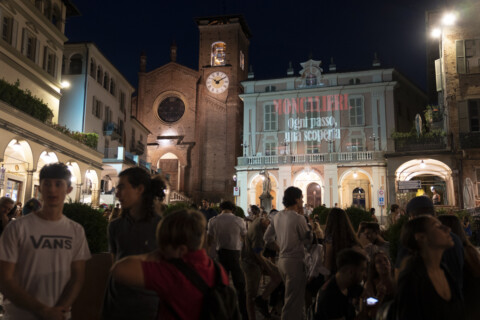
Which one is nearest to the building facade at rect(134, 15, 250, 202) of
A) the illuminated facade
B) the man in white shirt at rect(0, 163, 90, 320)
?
the illuminated facade

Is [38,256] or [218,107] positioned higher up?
[218,107]

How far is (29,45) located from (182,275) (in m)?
24.8

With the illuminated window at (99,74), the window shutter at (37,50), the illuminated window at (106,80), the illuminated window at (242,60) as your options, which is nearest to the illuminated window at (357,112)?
the illuminated window at (242,60)

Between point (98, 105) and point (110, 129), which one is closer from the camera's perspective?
point (98, 105)

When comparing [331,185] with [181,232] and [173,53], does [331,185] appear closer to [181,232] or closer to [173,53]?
[173,53]

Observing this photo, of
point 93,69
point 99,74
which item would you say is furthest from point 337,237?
point 99,74

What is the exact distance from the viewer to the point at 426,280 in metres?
2.94

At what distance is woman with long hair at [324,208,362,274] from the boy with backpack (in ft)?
10.2

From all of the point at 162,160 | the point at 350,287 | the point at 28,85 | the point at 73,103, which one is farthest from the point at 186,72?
the point at 350,287

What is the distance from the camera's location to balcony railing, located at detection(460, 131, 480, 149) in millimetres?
24922

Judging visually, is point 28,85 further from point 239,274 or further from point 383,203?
point 383,203

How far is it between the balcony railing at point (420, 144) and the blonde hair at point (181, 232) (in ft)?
96.4

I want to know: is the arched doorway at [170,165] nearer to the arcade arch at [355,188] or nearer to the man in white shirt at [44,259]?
the arcade arch at [355,188]

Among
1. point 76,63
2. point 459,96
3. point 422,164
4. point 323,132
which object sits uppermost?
point 76,63
